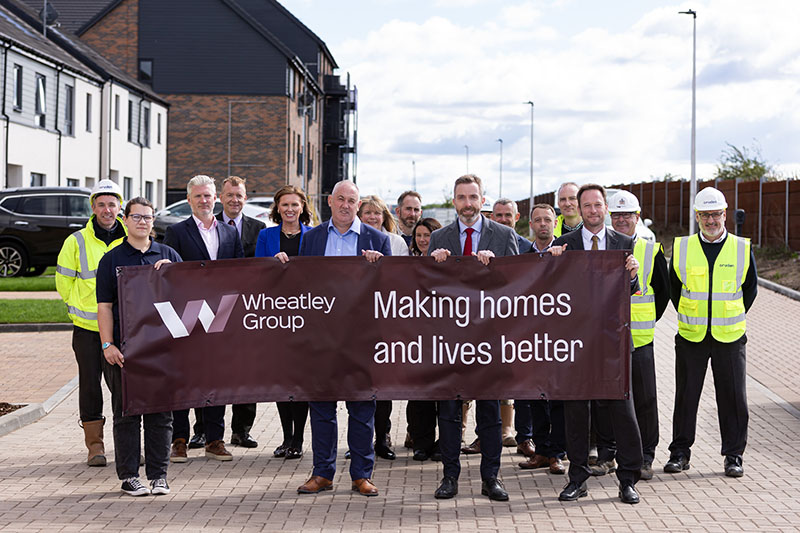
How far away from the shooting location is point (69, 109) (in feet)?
130

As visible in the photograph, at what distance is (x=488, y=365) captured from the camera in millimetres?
7840

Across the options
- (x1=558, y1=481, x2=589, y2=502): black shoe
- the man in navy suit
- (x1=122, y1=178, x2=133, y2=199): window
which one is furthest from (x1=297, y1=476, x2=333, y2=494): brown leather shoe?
(x1=122, y1=178, x2=133, y2=199): window

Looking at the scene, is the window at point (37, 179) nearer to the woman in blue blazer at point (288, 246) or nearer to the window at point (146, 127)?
the window at point (146, 127)

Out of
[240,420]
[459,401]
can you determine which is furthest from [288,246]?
[459,401]

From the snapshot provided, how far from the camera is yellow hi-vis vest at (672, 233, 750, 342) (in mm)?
8398

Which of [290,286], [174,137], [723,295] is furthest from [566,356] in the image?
[174,137]

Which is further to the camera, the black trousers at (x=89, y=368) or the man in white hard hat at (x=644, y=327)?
the black trousers at (x=89, y=368)

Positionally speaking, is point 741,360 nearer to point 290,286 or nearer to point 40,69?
point 290,286

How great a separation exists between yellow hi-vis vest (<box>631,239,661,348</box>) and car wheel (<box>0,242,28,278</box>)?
2155 centimetres

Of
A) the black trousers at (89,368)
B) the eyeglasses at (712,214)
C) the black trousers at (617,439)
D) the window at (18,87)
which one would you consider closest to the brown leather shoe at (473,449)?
the black trousers at (617,439)

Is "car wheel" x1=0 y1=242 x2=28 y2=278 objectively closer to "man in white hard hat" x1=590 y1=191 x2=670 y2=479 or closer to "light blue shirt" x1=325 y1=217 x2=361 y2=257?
"light blue shirt" x1=325 y1=217 x2=361 y2=257

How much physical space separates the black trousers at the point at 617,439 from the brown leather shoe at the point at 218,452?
278 centimetres

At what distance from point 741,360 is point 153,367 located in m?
4.41

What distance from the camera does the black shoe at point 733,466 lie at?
26.7ft
